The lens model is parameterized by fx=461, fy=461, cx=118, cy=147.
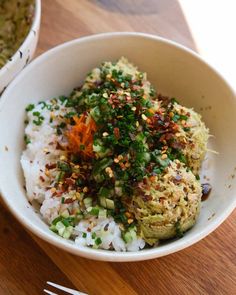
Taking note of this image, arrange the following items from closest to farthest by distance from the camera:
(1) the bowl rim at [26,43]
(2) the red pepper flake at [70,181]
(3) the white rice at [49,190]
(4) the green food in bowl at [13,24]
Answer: (3) the white rice at [49,190]
(2) the red pepper flake at [70,181]
(1) the bowl rim at [26,43]
(4) the green food in bowl at [13,24]

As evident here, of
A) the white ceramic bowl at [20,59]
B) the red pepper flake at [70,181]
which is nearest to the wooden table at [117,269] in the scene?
the red pepper flake at [70,181]

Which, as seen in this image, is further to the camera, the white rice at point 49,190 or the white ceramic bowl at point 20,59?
the white ceramic bowl at point 20,59

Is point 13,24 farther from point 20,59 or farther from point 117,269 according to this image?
point 117,269

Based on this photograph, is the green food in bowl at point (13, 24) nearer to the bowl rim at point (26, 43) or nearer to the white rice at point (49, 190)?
the bowl rim at point (26, 43)

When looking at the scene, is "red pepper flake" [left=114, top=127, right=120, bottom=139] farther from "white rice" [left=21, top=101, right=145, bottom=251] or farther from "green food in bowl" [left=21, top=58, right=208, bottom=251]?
"white rice" [left=21, top=101, right=145, bottom=251]

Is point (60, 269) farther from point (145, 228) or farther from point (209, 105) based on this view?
point (209, 105)

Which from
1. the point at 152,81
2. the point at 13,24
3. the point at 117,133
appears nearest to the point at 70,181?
the point at 117,133

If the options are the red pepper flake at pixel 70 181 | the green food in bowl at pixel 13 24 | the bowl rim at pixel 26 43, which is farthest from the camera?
the green food in bowl at pixel 13 24
